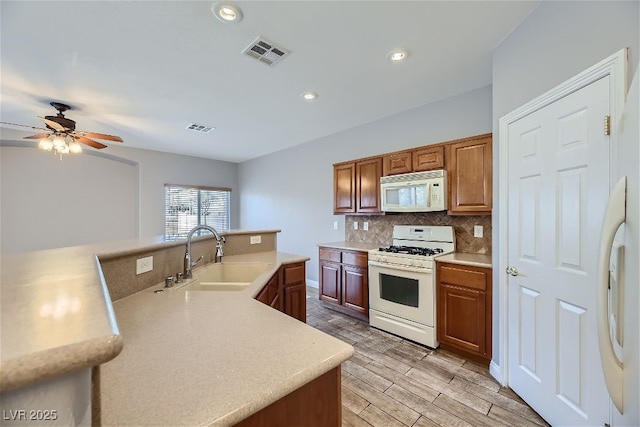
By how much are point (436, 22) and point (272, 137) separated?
325cm

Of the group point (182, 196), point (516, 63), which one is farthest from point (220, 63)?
point (182, 196)

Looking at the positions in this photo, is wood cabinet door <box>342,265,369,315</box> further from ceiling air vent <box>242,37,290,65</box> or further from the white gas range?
ceiling air vent <box>242,37,290,65</box>

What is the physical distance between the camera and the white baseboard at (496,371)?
2.08 metres

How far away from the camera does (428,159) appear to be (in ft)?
9.79

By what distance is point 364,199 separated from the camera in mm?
3639

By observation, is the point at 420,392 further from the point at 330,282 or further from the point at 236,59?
the point at 236,59

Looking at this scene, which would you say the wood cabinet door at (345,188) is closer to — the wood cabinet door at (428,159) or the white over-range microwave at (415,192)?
the white over-range microwave at (415,192)

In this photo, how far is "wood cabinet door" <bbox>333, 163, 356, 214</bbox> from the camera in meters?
3.78

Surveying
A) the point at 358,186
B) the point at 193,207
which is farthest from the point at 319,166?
the point at 193,207

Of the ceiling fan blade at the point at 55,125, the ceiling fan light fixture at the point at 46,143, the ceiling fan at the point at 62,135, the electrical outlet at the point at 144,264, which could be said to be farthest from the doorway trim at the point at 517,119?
the ceiling fan light fixture at the point at 46,143

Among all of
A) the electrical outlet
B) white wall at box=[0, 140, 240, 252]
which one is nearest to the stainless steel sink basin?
the electrical outlet

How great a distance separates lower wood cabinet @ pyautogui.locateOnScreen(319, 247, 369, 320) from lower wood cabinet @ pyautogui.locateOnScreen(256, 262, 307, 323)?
921 millimetres

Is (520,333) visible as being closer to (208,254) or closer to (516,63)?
(516,63)

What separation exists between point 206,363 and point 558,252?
197cm
